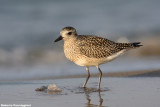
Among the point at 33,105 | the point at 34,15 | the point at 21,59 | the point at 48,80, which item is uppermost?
the point at 34,15

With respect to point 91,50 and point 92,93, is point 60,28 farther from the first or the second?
point 92,93

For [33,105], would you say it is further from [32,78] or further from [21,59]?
[21,59]

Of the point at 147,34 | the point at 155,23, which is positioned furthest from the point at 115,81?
the point at 155,23

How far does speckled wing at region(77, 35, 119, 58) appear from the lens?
9.78 meters

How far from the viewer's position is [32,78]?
10945 millimetres

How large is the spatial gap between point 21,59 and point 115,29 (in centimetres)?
434

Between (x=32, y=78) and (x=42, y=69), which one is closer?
(x=32, y=78)

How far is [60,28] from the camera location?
15.6 m

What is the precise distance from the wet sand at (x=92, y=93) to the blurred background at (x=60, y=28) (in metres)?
1.14

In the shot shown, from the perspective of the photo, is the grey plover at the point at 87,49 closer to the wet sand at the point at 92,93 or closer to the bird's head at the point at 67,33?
the bird's head at the point at 67,33

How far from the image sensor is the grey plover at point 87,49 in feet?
32.0

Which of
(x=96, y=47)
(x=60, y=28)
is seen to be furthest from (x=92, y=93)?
(x=60, y=28)

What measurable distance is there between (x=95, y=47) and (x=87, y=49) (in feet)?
0.65

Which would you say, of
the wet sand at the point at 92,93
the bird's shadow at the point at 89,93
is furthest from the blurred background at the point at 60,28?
the bird's shadow at the point at 89,93
